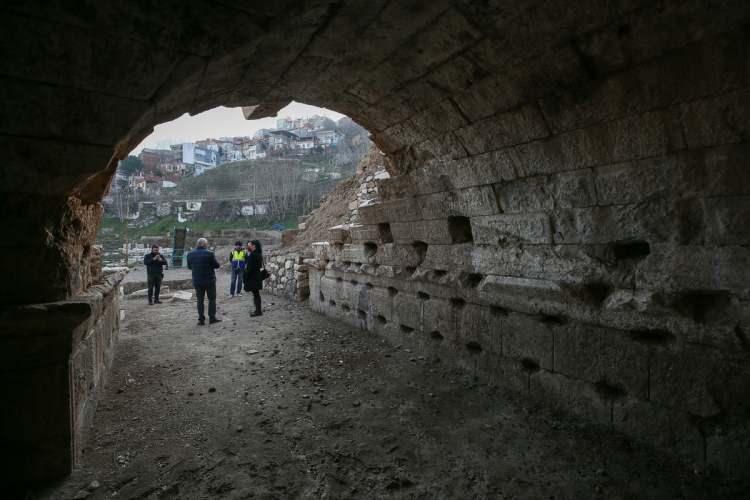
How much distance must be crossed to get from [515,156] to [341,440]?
8.85 feet

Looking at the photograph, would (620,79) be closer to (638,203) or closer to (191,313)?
(638,203)

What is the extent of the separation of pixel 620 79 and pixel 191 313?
7959mm

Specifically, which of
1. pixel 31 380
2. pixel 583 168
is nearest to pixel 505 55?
pixel 583 168

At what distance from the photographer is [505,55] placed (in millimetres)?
2482

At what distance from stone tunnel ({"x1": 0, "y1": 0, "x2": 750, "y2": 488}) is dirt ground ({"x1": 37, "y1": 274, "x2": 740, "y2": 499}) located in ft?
0.99

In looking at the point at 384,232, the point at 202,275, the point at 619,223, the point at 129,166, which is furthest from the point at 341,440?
the point at 129,166

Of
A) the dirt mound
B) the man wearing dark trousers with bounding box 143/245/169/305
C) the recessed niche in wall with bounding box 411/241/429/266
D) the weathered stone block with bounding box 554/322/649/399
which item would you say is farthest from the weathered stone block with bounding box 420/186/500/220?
the man wearing dark trousers with bounding box 143/245/169/305

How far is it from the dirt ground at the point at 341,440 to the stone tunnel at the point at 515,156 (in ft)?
0.99

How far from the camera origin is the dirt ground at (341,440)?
2.30 metres

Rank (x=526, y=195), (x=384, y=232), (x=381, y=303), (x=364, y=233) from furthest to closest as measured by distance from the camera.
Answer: (x=364, y=233), (x=381, y=303), (x=384, y=232), (x=526, y=195)

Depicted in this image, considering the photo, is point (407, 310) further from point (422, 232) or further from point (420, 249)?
point (422, 232)

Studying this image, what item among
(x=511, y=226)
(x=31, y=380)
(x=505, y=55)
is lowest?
(x=31, y=380)

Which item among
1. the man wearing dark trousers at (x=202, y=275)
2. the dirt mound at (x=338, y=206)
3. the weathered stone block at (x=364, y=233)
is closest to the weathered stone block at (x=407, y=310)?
the weathered stone block at (x=364, y=233)

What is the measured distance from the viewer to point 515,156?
3072 millimetres
